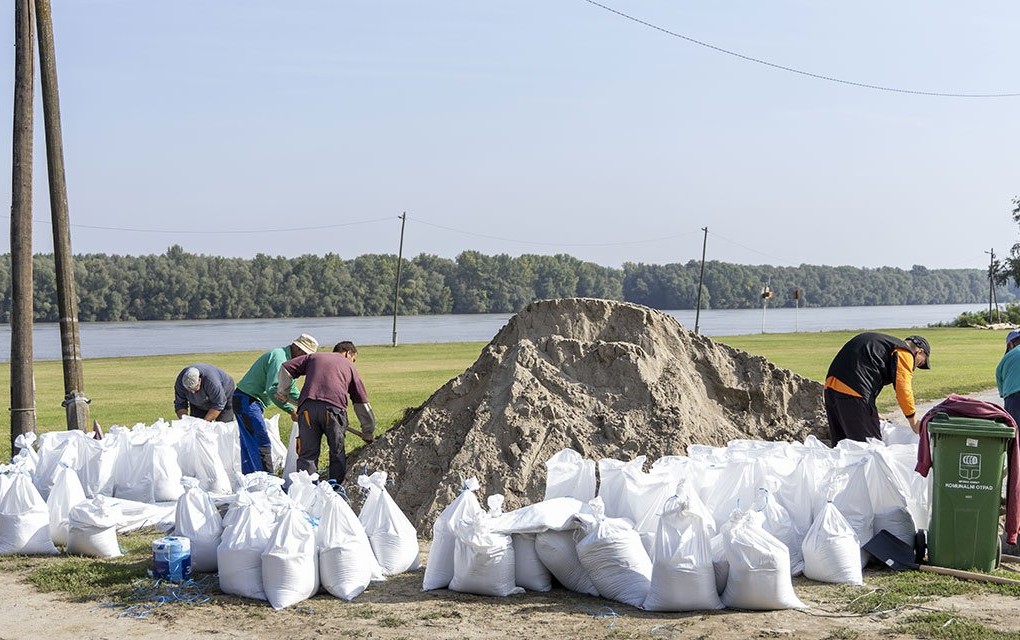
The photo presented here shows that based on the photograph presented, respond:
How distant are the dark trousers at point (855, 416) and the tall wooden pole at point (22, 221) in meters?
8.21

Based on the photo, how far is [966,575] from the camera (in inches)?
268

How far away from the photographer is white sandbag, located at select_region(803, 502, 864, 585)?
6.79m

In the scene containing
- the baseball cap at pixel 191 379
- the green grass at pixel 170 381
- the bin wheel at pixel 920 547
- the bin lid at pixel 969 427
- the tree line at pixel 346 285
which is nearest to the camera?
the bin lid at pixel 969 427

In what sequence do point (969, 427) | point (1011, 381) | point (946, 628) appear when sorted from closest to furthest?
point (946, 628)
point (969, 427)
point (1011, 381)

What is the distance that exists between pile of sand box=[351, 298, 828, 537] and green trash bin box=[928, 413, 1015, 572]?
8.50 feet

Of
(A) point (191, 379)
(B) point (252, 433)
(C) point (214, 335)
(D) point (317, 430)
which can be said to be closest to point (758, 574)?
(D) point (317, 430)

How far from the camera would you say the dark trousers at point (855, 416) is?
9.09 meters

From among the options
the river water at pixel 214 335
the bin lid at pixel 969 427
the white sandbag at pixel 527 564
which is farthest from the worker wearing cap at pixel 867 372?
the river water at pixel 214 335

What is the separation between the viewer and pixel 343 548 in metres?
6.69

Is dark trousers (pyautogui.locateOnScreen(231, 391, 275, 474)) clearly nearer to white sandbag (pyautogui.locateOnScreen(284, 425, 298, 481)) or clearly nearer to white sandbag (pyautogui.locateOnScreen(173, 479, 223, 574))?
white sandbag (pyautogui.locateOnScreen(284, 425, 298, 481))

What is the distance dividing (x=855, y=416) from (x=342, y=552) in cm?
455

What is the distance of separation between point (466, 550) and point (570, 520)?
2.13 feet

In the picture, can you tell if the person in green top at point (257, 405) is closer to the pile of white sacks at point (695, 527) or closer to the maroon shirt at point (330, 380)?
the maroon shirt at point (330, 380)

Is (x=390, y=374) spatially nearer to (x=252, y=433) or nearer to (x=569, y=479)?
(x=252, y=433)
